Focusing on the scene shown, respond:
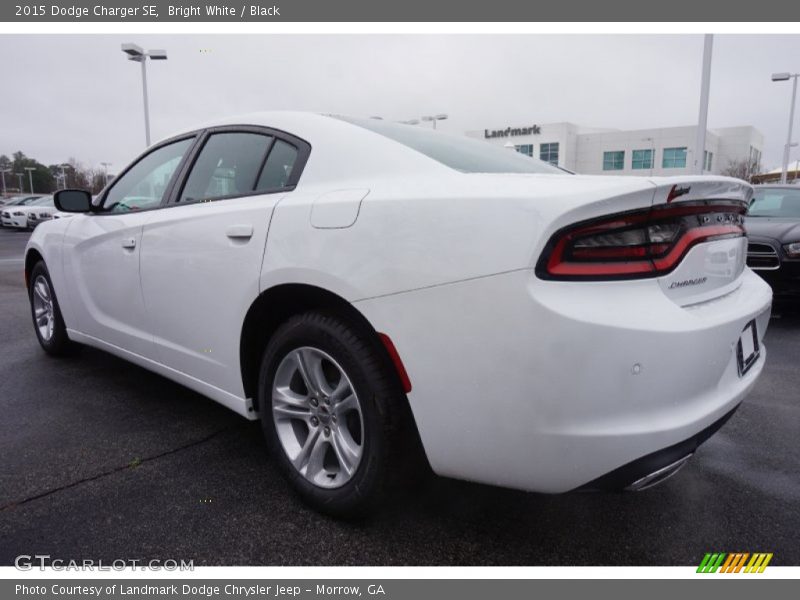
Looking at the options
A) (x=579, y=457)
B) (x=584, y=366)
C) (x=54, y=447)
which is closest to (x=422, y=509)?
(x=579, y=457)

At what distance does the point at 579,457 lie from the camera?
158 centimetres

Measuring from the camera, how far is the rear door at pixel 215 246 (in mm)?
2281

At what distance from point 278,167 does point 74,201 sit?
181cm

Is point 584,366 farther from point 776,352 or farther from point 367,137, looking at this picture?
point 776,352

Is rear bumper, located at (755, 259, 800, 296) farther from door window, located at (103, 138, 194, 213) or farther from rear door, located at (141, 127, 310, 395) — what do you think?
door window, located at (103, 138, 194, 213)

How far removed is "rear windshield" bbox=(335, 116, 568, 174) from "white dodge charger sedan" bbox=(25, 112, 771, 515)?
0.06ft

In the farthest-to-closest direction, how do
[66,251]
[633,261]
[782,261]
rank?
[782,261], [66,251], [633,261]

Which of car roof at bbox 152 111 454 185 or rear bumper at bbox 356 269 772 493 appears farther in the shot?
car roof at bbox 152 111 454 185

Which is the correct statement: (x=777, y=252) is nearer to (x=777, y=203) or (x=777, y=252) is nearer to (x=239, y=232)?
(x=777, y=203)

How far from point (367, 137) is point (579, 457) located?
1373mm

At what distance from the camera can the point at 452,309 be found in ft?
5.42

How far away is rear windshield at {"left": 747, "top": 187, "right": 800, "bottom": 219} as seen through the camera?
6643mm

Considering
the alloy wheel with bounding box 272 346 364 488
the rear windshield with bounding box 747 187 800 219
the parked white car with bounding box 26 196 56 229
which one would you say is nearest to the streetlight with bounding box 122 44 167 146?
the parked white car with bounding box 26 196 56 229

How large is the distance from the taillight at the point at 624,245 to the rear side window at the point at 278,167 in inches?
47.9
